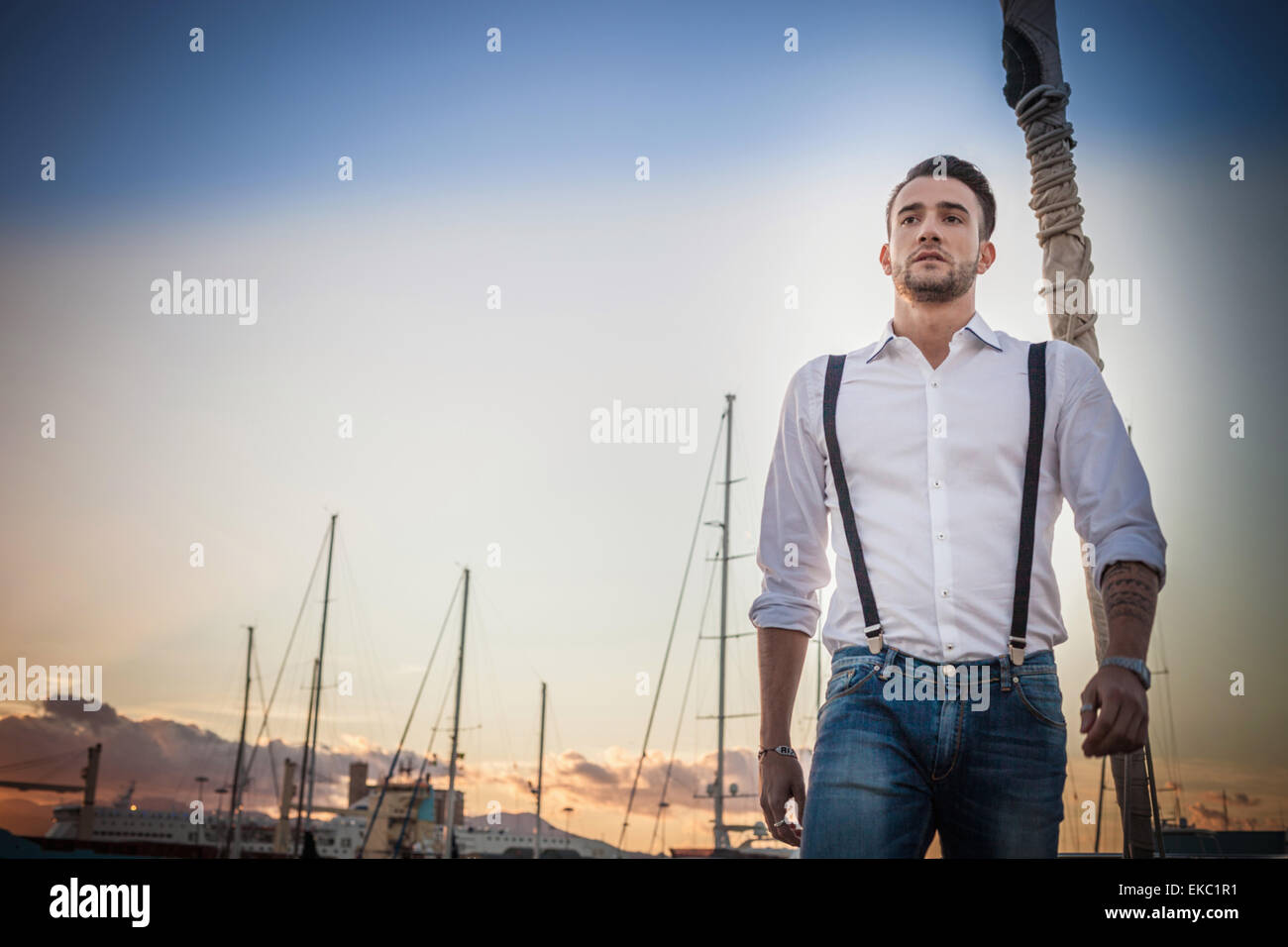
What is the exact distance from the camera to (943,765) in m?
1.96

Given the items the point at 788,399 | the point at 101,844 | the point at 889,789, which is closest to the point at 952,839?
the point at 889,789

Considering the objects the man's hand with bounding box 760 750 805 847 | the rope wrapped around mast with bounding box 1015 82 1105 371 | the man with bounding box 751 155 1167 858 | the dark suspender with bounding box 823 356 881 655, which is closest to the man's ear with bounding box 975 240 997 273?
the man with bounding box 751 155 1167 858

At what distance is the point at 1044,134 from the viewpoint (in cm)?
541

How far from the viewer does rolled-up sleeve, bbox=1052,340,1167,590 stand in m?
1.96

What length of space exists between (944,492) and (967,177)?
0.78 metres

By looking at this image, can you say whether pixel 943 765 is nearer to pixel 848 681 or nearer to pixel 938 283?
pixel 848 681

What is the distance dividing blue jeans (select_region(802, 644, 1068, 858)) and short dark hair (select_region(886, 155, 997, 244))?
103 centimetres

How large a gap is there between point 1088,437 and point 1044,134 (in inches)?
152

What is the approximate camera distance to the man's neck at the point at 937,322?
2.40 metres

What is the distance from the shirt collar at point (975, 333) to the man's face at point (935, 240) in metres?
0.07

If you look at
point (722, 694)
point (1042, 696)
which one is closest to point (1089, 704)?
point (1042, 696)

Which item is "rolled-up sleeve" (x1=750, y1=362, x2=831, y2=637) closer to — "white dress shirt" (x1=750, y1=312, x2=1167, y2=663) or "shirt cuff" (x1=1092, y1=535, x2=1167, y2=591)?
"white dress shirt" (x1=750, y1=312, x2=1167, y2=663)

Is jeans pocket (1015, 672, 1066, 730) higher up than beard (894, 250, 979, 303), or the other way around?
beard (894, 250, 979, 303)
